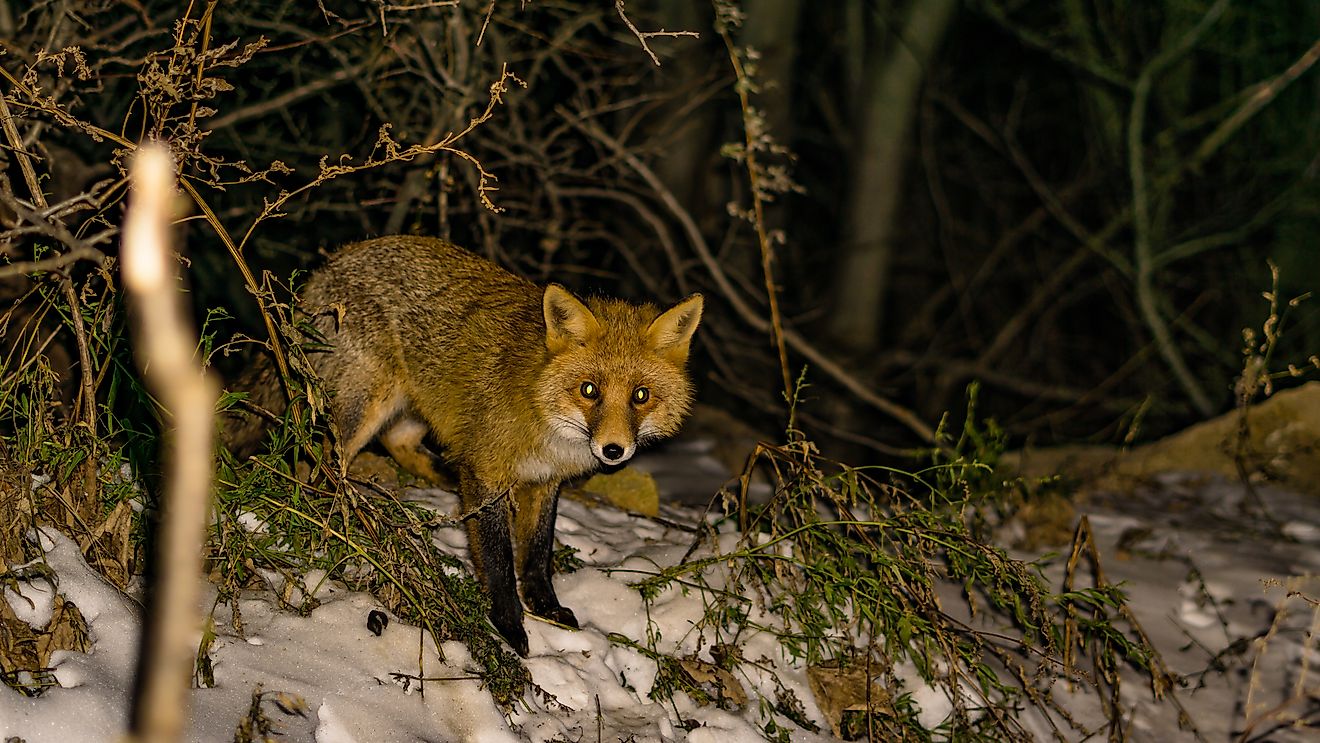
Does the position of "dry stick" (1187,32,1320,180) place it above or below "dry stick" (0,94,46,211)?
above

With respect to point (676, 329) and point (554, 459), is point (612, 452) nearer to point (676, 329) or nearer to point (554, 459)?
point (554, 459)

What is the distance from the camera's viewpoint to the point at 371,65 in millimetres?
5328

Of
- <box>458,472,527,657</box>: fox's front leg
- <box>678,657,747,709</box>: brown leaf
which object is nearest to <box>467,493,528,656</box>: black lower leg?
<box>458,472,527,657</box>: fox's front leg

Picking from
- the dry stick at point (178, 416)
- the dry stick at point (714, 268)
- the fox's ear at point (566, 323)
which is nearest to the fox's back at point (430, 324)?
the fox's ear at point (566, 323)

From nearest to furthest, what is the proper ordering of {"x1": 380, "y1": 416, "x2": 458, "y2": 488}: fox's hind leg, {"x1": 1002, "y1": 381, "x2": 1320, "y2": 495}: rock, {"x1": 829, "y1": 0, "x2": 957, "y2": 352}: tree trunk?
{"x1": 380, "y1": 416, "x2": 458, "y2": 488}: fox's hind leg → {"x1": 1002, "y1": 381, "x2": 1320, "y2": 495}: rock → {"x1": 829, "y1": 0, "x2": 957, "y2": 352}: tree trunk

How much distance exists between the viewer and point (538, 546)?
12.5ft

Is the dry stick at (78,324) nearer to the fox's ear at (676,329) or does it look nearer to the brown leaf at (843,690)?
the fox's ear at (676,329)

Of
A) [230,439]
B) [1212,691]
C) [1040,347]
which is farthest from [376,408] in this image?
[1040,347]

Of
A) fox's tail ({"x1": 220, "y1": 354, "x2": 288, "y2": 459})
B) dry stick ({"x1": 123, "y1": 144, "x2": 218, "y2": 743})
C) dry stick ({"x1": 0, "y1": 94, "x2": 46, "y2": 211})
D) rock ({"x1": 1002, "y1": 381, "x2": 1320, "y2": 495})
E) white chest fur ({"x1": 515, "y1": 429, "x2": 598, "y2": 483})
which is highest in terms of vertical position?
dry stick ({"x1": 123, "y1": 144, "x2": 218, "y2": 743})

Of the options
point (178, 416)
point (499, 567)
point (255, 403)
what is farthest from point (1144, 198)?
point (178, 416)

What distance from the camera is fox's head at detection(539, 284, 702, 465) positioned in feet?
12.1

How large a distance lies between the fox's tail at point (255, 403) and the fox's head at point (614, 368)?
1133 millimetres

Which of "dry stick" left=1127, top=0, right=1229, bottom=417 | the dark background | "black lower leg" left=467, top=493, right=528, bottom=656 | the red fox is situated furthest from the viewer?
"dry stick" left=1127, top=0, right=1229, bottom=417

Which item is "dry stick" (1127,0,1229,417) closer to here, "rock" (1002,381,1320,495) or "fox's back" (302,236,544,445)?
"rock" (1002,381,1320,495)
